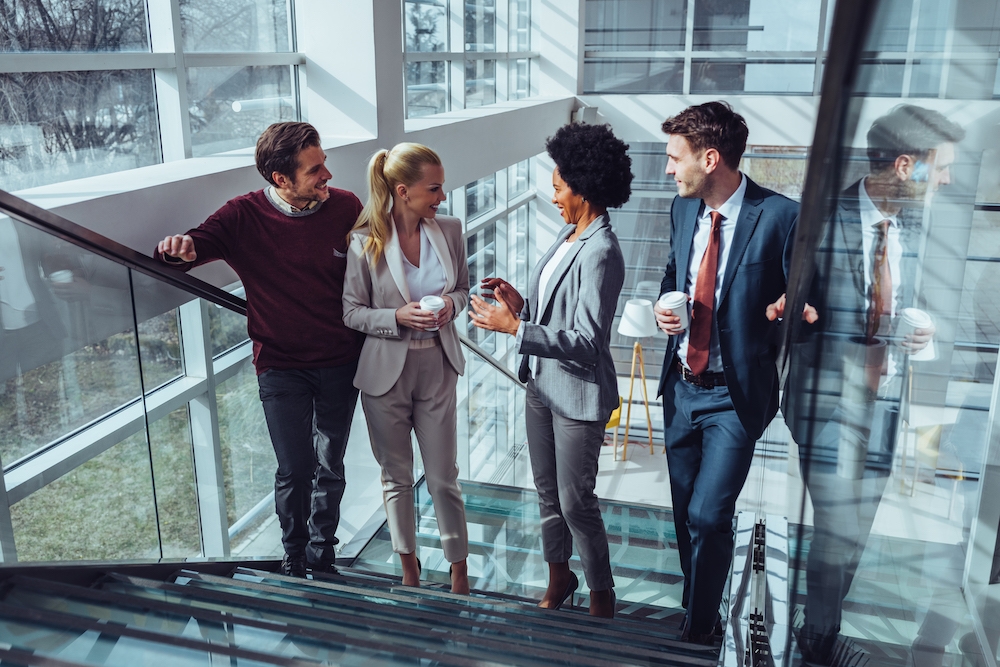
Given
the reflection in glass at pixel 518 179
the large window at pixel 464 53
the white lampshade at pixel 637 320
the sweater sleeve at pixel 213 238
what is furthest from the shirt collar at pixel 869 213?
the reflection in glass at pixel 518 179

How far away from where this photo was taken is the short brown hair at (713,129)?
266 centimetres

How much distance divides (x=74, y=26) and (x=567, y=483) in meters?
2.93

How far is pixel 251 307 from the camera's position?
9.80 feet

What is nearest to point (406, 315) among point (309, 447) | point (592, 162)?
point (309, 447)

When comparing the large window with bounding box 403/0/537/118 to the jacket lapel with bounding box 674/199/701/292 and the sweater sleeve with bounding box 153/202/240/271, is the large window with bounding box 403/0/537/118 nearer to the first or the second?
the sweater sleeve with bounding box 153/202/240/271

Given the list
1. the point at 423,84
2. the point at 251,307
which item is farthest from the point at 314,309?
the point at 423,84

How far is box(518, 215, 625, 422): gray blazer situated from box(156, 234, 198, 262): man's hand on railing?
3.72ft

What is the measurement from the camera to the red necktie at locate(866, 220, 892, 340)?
1.32 m

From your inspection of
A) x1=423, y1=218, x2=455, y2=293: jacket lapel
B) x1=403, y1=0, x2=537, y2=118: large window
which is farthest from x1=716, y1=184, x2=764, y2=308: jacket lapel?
x1=403, y1=0, x2=537, y2=118: large window

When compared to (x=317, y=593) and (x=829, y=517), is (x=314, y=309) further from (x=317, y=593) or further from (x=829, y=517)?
(x=829, y=517)

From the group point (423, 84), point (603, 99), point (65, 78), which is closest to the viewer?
point (65, 78)

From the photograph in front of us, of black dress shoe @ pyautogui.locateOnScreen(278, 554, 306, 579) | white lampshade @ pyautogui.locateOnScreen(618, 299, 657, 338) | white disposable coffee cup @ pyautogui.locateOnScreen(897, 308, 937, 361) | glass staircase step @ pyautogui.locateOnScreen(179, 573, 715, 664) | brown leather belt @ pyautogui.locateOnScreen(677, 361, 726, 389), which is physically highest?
white disposable coffee cup @ pyautogui.locateOnScreen(897, 308, 937, 361)

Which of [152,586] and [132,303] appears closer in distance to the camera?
[152,586]

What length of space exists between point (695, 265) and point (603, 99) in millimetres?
9041
